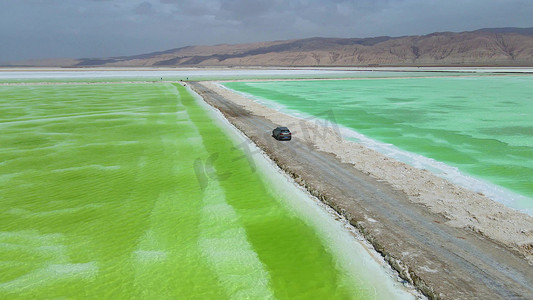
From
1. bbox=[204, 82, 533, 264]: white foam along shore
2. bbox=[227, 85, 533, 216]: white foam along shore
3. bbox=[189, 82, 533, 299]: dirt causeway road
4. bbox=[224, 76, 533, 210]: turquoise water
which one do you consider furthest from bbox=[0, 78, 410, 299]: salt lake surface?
bbox=[224, 76, 533, 210]: turquoise water

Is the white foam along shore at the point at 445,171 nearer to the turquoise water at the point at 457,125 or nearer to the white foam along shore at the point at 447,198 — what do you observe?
the turquoise water at the point at 457,125

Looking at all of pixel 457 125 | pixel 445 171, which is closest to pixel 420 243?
pixel 445 171

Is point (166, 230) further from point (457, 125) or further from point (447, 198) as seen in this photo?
point (457, 125)

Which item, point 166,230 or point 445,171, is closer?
point 166,230

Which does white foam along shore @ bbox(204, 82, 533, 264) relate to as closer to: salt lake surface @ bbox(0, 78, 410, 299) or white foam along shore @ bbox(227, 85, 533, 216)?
white foam along shore @ bbox(227, 85, 533, 216)

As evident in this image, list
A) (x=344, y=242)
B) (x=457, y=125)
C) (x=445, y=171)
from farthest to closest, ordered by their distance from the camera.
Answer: (x=457, y=125) → (x=445, y=171) → (x=344, y=242)

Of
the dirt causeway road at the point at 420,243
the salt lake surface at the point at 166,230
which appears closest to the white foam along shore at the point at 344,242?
the salt lake surface at the point at 166,230
